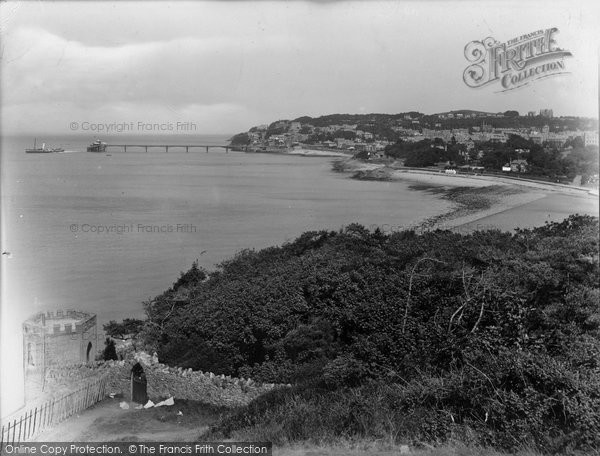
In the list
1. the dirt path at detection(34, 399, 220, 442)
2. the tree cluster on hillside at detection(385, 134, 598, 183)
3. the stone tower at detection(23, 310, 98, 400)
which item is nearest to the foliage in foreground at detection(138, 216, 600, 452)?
the dirt path at detection(34, 399, 220, 442)

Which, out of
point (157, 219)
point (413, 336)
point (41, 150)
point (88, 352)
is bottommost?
point (88, 352)

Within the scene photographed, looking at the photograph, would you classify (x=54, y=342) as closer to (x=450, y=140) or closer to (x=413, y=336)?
(x=413, y=336)

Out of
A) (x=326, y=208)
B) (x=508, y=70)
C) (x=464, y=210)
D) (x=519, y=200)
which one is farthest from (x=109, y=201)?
(x=508, y=70)

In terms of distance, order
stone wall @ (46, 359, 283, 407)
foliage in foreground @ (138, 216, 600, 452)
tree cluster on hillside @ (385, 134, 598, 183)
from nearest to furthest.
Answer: foliage in foreground @ (138, 216, 600, 452) < stone wall @ (46, 359, 283, 407) < tree cluster on hillside @ (385, 134, 598, 183)

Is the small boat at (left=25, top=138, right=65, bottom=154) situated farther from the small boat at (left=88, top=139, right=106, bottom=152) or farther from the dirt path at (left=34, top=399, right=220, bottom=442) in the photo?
the dirt path at (left=34, top=399, right=220, bottom=442)

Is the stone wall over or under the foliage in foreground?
under

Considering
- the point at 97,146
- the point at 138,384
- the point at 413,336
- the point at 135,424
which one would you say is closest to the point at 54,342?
the point at 138,384

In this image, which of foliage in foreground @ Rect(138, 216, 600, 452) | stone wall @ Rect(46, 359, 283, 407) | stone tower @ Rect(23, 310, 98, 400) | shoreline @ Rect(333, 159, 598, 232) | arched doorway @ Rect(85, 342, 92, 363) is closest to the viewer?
foliage in foreground @ Rect(138, 216, 600, 452)
